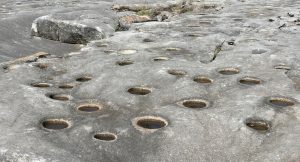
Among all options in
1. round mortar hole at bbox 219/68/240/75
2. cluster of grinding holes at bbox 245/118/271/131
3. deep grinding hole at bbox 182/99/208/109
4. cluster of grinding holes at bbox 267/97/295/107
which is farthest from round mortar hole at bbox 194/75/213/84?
cluster of grinding holes at bbox 245/118/271/131

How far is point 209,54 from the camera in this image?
43.1ft

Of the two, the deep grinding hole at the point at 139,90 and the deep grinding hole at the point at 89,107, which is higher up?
the deep grinding hole at the point at 139,90

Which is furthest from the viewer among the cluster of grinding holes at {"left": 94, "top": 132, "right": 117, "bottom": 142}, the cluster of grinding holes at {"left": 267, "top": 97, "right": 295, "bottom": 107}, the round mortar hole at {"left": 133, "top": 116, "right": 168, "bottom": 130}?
the cluster of grinding holes at {"left": 267, "top": 97, "right": 295, "bottom": 107}

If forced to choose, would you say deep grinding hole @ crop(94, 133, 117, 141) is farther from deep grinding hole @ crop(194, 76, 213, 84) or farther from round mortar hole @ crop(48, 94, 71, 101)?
deep grinding hole @ crop(194, 76, 213, 84)

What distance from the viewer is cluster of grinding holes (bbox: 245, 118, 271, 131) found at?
7941 millimetres

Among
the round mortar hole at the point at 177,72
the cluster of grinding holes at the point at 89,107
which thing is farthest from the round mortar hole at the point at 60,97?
the round mortar hole at the point at 177,72

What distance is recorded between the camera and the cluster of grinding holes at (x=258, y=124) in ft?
26.1

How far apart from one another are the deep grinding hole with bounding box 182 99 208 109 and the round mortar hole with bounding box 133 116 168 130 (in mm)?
941

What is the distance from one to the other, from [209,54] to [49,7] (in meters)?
14.6

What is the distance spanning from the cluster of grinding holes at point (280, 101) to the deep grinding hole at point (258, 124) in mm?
852

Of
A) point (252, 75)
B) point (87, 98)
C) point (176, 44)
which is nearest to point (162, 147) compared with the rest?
point (87, 98)

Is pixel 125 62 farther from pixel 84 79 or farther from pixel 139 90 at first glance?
pixel 139 90

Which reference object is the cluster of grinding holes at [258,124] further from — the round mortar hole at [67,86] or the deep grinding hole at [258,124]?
the round mortar hole at [67,86]

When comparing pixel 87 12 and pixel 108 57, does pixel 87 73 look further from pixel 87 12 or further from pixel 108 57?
pixel 87 12
